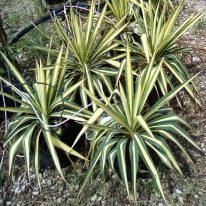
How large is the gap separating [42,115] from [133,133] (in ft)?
1.51

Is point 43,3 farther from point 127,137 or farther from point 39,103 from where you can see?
point 127,137

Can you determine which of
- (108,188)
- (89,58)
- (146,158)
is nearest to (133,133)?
(146,158)

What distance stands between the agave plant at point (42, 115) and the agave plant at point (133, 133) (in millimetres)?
136

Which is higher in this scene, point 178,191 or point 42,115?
point 42,115

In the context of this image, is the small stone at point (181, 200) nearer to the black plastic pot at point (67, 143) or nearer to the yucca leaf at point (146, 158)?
the yucca leaf at point (146, 158)

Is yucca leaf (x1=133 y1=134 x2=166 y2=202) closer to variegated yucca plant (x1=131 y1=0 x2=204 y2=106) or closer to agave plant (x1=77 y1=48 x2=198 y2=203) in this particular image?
agave plant (x1=77 y1=48 x2=198 y2=203)

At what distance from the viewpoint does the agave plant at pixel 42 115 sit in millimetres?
1858

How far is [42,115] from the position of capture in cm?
191

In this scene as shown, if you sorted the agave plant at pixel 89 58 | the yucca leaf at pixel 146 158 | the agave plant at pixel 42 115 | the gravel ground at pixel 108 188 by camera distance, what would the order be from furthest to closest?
the agave plant at pixel 89 58, the gravel ground at pixel 108 188, the agave plant at pixel 42 115, the yucca leaf at pixel 146 158

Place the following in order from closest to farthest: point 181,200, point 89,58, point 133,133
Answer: point 133,133 < point 181,200 < point 89,58

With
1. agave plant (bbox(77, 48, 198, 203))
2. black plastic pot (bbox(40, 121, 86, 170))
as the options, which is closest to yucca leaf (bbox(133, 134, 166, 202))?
agave plant (bbox(77, 48, 198, 203))

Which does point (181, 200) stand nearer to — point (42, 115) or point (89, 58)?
point (42, 115)

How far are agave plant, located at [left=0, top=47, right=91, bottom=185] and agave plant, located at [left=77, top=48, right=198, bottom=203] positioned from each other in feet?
0.45

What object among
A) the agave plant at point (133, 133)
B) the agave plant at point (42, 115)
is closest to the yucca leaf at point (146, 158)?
the agave plant at point (133, 133)
